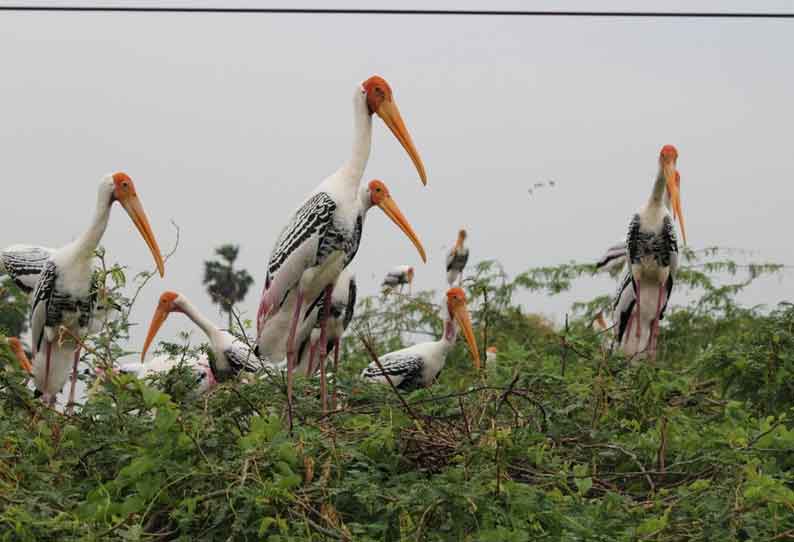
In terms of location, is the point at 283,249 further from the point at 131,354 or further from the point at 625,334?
the point at 625,334

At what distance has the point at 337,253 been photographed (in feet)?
22.3

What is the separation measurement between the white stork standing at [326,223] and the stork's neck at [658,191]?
9.14ft

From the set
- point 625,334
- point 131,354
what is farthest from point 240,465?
point 625,334

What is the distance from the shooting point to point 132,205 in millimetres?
8492

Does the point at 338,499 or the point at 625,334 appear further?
the point at 625,334

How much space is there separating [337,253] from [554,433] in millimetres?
1719

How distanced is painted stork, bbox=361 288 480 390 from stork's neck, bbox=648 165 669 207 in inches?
57.8

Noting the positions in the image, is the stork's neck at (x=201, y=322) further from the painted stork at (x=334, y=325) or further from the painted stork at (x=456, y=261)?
the painted stork at (x=456, y=261)

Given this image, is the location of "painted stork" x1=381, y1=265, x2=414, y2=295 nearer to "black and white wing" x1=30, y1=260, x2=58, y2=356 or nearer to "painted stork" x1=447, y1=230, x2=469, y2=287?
"painted stork" x1=447, y1=230, x2=469, y2=287

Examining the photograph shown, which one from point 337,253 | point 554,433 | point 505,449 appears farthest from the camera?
point 337,253

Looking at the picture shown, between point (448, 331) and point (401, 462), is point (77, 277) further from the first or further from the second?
point (401, 462)

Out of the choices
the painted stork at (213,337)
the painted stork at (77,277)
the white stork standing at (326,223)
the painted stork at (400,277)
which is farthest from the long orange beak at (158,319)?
the painted stork at (400,277)

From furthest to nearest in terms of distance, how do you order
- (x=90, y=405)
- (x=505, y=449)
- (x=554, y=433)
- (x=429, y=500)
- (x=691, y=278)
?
(x=691, y=278), (x=554, y=433), (x=90, y=405), (x=505, y=449), (x=429, y=500)

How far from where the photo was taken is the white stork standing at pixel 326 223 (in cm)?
672
